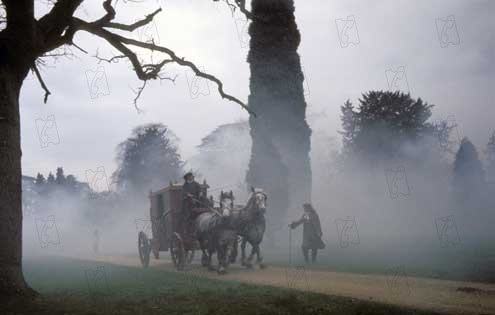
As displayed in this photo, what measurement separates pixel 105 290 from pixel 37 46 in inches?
210

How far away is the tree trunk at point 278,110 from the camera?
27.8 meters

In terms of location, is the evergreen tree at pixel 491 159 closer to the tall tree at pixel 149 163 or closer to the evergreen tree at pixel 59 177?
the tall tree at pixel 149 163

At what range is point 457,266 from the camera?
13820 millimetres

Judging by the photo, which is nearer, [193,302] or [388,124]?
[193,302]

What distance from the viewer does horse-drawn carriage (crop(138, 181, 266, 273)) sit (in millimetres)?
14812

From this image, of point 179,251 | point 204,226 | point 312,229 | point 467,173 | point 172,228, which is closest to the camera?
point 204,226

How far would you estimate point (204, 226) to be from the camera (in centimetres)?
1534

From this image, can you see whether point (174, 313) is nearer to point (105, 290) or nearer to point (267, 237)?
point (105, 290)

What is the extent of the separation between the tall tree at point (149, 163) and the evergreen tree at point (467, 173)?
32.3 m

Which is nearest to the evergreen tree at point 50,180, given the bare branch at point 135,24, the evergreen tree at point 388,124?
the evergreen tree at point 388,124

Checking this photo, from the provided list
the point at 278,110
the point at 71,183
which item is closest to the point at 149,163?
the point at 71,183

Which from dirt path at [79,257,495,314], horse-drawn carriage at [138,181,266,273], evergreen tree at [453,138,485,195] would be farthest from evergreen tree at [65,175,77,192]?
dirt path at [79,257,495,314]

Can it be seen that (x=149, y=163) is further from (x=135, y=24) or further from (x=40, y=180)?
(x=135, y=24)

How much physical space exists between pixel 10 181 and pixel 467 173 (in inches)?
1461
